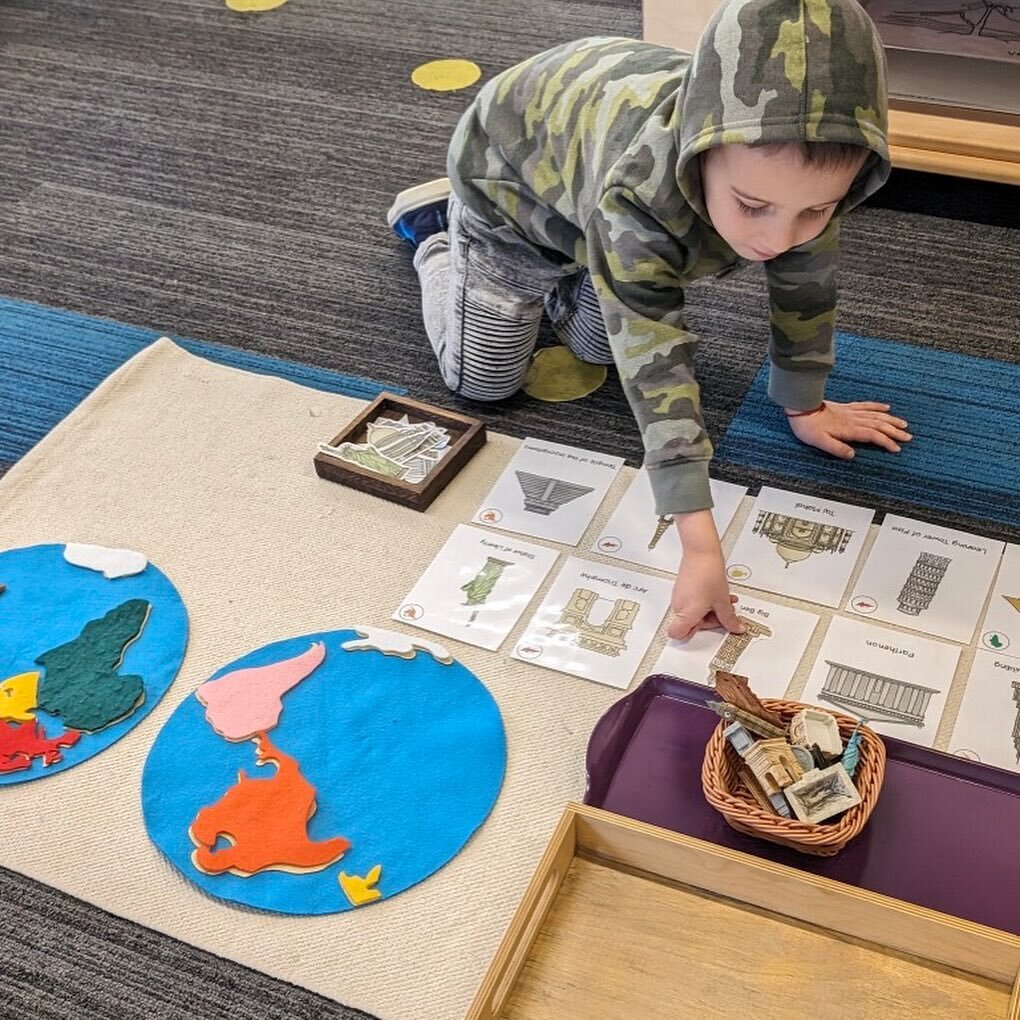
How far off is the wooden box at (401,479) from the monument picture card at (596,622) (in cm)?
20

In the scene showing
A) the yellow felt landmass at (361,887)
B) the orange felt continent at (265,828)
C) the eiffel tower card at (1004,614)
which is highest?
the eiffel tower card at (1004,614)

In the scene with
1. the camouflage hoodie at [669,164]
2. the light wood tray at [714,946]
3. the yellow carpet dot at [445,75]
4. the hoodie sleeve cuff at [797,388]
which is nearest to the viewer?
the light wood tray at [714,946]

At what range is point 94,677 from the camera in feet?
3.94

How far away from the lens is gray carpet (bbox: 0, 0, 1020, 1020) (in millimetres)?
1017

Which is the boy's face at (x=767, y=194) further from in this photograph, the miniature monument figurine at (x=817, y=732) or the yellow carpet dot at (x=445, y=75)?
the yellow carpet dot at (x=445, y=75)

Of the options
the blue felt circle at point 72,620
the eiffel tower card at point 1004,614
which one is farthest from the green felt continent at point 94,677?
the eiffel tower card at point 1004,614

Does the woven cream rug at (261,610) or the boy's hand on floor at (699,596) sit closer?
the woven cream rug at (261,610)

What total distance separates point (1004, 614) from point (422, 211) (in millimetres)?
972

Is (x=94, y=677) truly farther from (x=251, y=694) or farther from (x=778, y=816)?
(x=778, y=816)

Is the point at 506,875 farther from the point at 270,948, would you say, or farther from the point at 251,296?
the point at 251,296

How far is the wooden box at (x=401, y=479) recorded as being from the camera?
1356 mm

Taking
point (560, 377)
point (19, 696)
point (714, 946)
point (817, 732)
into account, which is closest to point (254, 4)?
point (560, 377)

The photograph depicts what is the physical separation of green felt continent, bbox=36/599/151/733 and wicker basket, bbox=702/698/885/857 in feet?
1.93

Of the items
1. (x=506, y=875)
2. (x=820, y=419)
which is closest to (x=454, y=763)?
(x=506, y=875)
